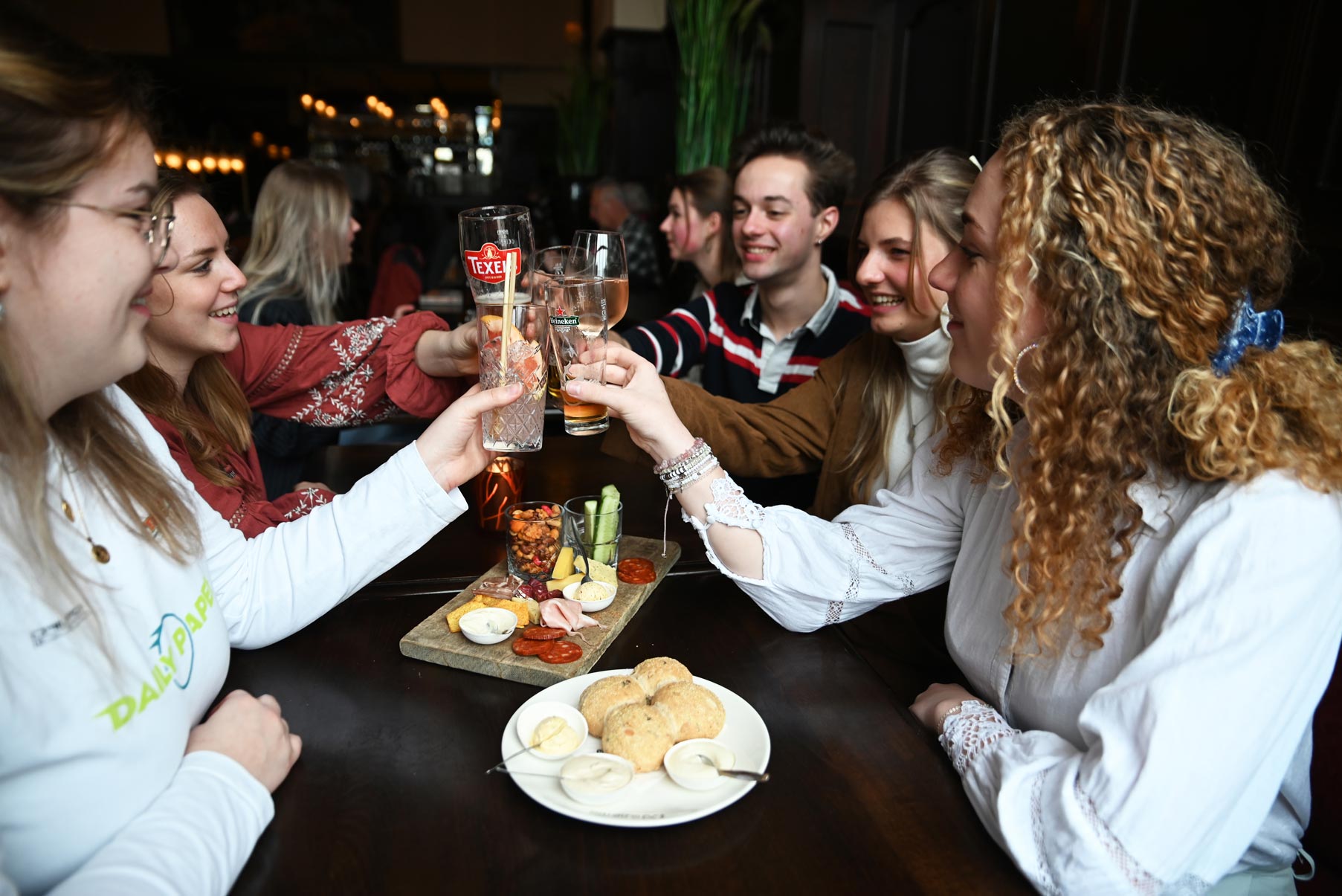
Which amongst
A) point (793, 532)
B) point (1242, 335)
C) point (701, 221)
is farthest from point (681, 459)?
point (701, 221)

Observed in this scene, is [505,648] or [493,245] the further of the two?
[493,245]

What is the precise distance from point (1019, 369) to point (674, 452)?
0.55 meters

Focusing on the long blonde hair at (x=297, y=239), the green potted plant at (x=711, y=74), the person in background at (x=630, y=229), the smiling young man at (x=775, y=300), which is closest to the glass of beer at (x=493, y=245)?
the smiling young man at (x=775, y=300)

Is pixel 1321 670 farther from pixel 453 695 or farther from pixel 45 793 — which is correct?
pixel 45 793

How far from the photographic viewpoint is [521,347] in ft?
4.44

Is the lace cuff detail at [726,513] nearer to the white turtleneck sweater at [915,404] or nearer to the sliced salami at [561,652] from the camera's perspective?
the sliced salami at [561,652]

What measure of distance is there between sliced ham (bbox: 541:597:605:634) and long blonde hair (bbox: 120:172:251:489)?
2.04 feet

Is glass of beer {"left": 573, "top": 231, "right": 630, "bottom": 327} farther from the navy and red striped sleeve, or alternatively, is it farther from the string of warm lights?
the string of warm lights

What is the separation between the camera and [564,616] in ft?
4.29

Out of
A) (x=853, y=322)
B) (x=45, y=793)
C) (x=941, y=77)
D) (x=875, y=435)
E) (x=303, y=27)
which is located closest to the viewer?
(x=45, y=793)

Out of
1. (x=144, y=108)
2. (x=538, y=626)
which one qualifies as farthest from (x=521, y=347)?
(x=144, y=108)

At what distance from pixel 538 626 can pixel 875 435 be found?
3.12 feet

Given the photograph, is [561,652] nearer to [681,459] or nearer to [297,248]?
[681,459]

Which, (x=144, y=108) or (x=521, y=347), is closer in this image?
(x=144, y=108)
